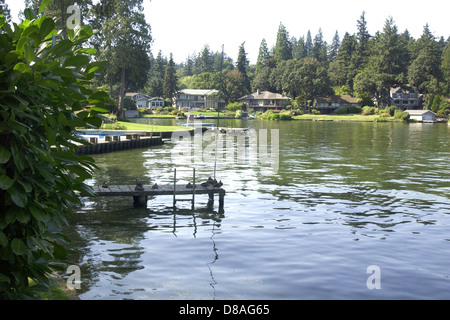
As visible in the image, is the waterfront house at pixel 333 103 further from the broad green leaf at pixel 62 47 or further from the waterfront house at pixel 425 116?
the broad green leaf at pixel 62 47

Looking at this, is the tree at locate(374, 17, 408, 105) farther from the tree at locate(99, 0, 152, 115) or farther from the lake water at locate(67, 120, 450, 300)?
the lake water at locate(67, 120, 450, 300)

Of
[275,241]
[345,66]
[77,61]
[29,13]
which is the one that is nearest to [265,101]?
[345,66]

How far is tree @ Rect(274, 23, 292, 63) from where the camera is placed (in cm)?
17438

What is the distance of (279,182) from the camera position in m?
25.8

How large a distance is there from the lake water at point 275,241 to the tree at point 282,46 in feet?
497

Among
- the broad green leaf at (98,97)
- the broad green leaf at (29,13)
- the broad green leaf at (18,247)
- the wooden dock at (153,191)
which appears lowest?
the wooden dock at (153,191)

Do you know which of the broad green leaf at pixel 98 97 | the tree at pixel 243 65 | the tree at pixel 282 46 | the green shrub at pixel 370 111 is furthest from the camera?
the tree at pixel 282 46

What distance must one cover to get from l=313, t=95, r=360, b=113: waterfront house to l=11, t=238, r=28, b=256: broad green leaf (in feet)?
461

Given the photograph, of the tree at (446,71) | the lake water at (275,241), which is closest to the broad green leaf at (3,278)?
the lake water at (275,241)

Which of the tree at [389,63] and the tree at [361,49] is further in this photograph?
the tree at [361,49]

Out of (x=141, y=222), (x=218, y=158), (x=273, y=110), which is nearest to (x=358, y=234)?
(x=141, y=222)

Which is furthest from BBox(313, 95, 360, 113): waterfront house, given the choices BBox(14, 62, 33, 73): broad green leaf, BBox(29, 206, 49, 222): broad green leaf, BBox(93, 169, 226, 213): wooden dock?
BBox(14, 62, 33, 73): broad green leaf

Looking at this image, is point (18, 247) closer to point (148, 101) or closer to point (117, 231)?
point (117, 231)

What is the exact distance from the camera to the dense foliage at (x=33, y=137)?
5293 mm
